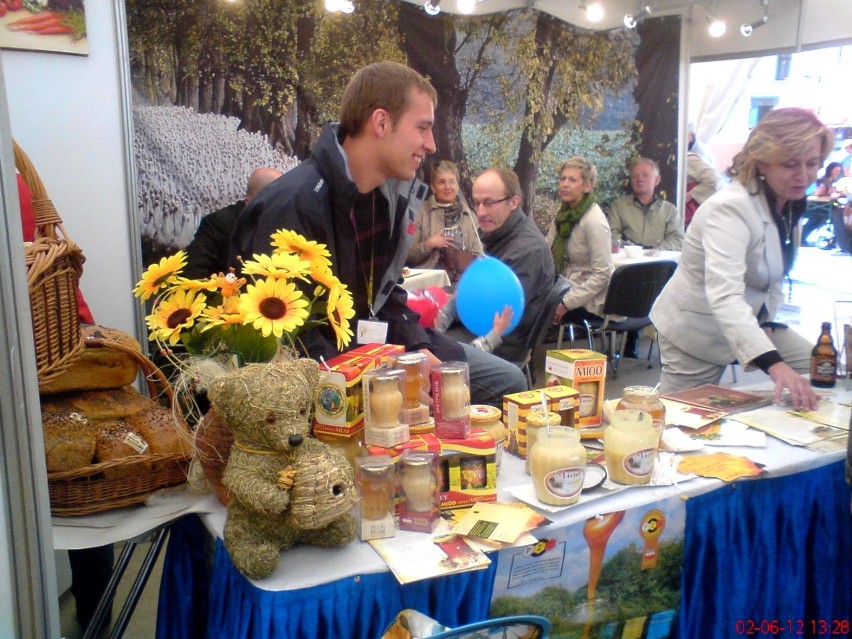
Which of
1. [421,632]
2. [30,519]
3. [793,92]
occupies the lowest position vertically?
[421,632]

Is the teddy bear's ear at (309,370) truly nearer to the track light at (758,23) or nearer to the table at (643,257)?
the table at (643,257)

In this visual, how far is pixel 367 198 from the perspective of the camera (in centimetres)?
205

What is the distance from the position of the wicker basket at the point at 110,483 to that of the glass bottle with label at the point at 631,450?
2.83ft

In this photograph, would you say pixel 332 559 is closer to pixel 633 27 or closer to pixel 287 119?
pixel 287 119

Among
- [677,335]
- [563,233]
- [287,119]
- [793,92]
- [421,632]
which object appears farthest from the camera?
[793,92]

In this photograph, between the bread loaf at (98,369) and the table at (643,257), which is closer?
the bread loaf at (98,369)

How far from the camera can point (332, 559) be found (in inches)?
45.2

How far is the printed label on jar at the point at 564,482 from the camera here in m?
1.30

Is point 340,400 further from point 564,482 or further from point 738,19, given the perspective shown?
point 738,19

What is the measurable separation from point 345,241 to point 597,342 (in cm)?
404

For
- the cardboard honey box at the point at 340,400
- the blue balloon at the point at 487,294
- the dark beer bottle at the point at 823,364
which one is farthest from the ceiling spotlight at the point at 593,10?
the cardboard honey box at the point at 340,400

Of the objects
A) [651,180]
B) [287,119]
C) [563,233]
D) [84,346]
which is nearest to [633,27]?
[651,180]

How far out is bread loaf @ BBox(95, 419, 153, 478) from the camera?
4.40ft

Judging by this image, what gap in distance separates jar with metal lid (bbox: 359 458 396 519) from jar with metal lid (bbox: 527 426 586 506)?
0.30m
